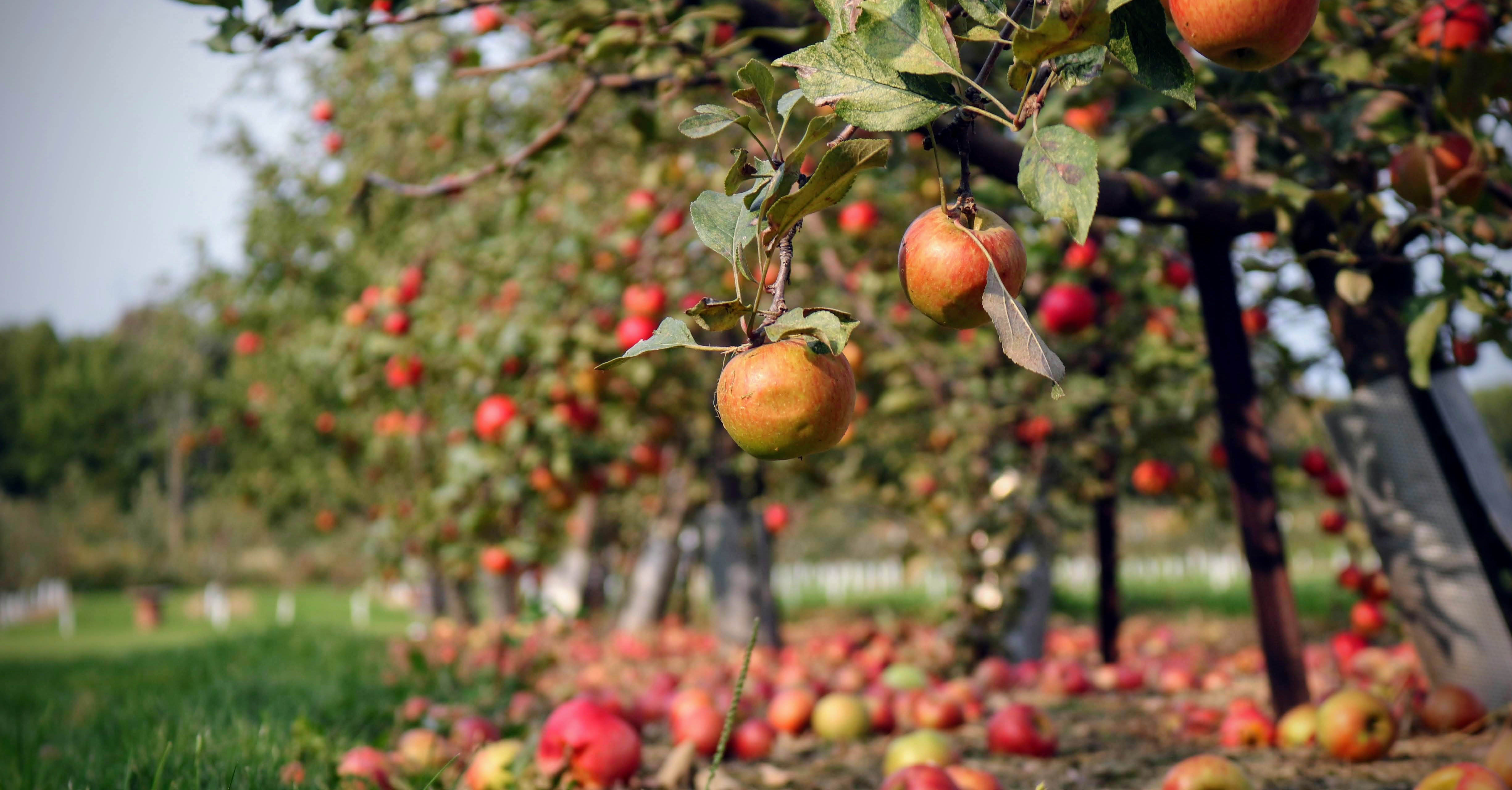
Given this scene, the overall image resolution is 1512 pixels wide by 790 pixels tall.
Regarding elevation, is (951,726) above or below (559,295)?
below

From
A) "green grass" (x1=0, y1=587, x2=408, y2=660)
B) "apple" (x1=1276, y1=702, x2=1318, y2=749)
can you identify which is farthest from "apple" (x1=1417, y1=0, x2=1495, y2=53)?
"green grass" (x1=0, y1=587, x2=408, y2=660)

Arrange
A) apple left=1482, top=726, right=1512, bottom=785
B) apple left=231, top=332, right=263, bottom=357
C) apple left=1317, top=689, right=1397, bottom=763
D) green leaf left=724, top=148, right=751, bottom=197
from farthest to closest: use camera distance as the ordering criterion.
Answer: apple left=231, top=332, right=263, bottom=357
apple left=1317, top=689, right=1397, bottom=763
apple left=1482, top=726, right=1512, bottom=785
green leaf left=724, top=148, right=751, bottom=197

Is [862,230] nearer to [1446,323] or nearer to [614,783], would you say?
[1446,323]

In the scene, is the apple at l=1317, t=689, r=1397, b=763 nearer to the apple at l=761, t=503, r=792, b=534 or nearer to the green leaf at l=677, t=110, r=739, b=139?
the green leaf at l=677, t=110, r=739, b=139

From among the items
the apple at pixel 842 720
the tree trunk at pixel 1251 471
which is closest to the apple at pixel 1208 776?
the tree trunk at pixel 1251 471

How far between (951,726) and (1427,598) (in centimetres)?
129

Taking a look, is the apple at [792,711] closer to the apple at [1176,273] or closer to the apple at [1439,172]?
the apple at [1439,172]

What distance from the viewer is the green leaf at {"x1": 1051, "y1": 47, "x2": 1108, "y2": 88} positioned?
863 mm

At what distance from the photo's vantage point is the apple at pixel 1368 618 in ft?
12.7

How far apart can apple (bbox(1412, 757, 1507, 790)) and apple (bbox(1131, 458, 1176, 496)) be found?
2716mm

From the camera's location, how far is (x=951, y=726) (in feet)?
9.18

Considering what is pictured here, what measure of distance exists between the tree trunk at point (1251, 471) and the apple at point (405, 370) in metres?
3.23

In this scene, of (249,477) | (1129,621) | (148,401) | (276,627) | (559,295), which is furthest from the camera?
(148,401)

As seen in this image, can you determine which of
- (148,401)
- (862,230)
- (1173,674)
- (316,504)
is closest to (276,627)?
(862,230)
